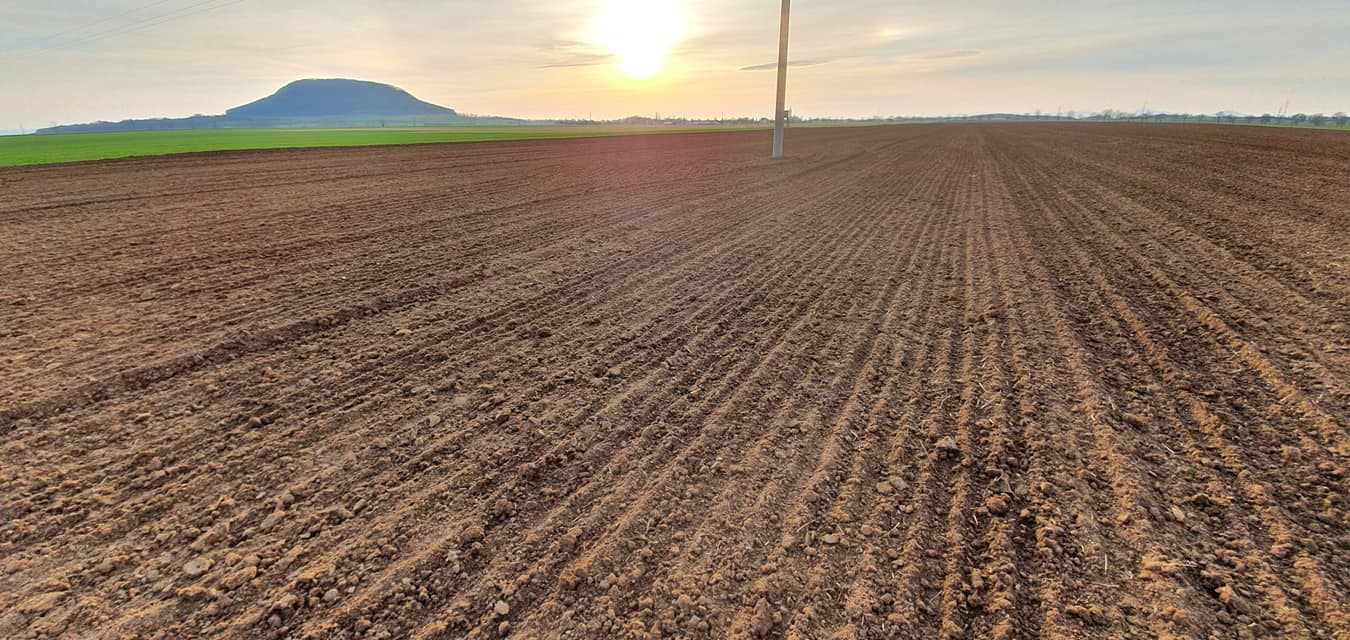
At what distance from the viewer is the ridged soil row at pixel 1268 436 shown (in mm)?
2240

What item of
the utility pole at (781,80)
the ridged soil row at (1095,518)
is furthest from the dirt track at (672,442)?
the utility pole at (781,80)

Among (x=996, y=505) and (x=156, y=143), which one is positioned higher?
(x=156, y=143)

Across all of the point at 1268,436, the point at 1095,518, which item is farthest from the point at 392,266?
the point at 1268,436

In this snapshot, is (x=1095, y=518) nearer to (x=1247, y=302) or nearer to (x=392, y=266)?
(x=1247, y=302)

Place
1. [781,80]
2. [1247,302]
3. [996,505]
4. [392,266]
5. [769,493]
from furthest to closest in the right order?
[781,80]
[392,266]
[1247,302]
[769,493]
[996,505]

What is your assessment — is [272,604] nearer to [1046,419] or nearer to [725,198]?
[1046,419]

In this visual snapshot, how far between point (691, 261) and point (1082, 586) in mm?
5667

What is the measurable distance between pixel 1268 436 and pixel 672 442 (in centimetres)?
344

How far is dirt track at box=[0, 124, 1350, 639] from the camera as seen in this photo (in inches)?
86.3

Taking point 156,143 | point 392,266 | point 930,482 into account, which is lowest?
point 930,482

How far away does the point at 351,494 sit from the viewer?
2.79 meters

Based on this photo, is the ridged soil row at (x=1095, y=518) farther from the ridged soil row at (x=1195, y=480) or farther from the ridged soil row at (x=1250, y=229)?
the ridged soil row at (x=1250, y=229)

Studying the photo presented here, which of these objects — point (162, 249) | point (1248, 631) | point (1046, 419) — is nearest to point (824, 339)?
point (1046, 419)

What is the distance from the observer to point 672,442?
3.29 metres
